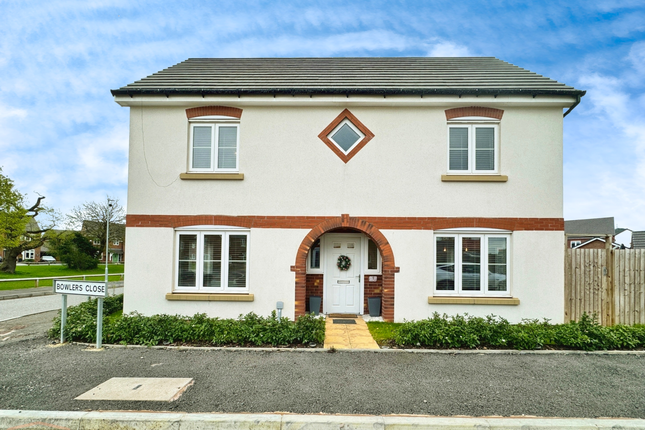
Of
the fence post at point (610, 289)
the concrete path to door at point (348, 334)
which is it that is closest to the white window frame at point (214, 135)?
the concrete path to door at point (348, 334)

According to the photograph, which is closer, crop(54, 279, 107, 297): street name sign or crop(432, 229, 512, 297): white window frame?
crop(54, 279, 107, 297): street name sign

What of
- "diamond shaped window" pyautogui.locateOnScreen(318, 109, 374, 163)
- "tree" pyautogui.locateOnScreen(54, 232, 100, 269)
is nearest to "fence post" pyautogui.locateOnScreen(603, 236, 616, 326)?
"diamond shaped window" pyautogui.locateOnScreen(318, 109, 374, 163)

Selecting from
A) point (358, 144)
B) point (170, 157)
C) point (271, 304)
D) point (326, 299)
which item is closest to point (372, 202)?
point (358, 144)

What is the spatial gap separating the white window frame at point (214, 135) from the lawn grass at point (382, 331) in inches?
200

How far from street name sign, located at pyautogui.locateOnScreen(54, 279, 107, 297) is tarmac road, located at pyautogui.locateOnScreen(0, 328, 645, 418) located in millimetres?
1044

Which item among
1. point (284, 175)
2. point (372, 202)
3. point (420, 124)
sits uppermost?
point (420, 124)

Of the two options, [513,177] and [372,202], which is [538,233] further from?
[372,202]

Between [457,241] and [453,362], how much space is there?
3478 millimetres

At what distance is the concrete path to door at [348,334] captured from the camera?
655 cm

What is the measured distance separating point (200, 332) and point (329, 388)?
311 centimetres

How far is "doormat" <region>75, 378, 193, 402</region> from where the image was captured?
4.42m

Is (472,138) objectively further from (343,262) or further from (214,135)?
(214,135)

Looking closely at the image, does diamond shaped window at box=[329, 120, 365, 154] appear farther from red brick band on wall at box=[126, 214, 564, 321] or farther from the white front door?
the white front door

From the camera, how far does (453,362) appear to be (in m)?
5.73
